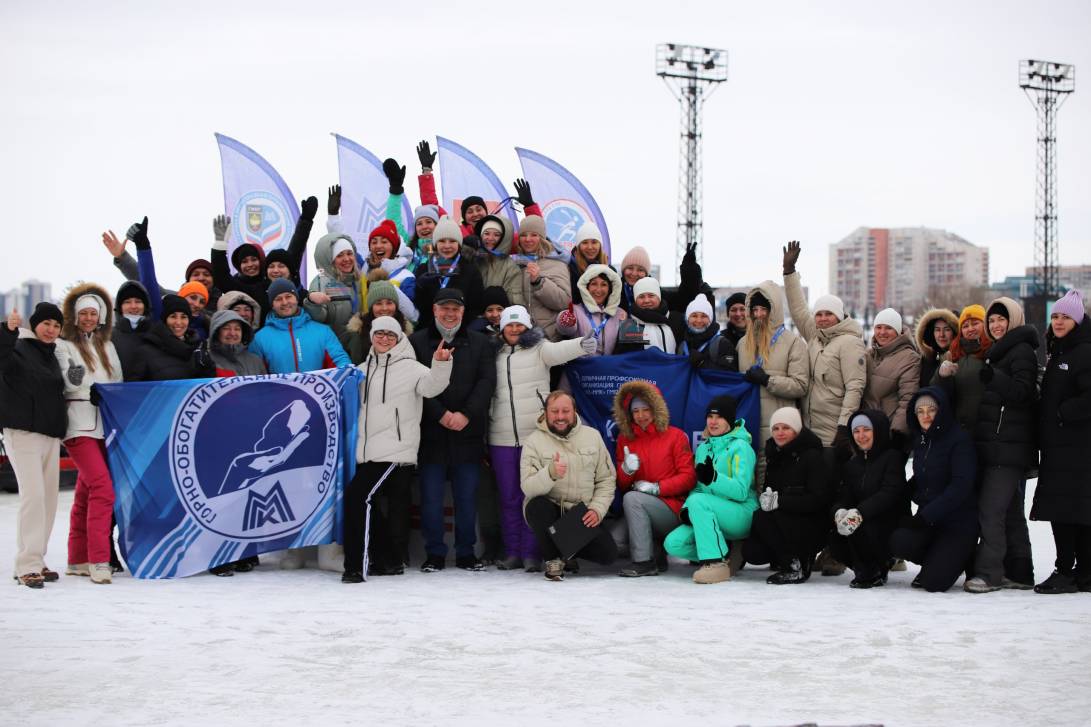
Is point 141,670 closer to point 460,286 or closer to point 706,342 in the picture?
point 460,286

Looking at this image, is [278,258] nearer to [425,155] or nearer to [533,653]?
[425,155]

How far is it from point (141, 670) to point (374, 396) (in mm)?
2953

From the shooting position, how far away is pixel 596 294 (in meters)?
8.76

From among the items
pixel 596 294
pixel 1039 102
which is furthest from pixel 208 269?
pixel 1039 102

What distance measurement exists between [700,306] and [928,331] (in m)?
1.59

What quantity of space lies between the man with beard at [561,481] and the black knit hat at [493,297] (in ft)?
2.85

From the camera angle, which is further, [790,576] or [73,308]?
[790,576]

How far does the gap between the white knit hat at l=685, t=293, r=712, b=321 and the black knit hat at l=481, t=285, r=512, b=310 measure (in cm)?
134

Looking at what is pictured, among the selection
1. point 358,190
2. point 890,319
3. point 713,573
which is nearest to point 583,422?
point 713,573

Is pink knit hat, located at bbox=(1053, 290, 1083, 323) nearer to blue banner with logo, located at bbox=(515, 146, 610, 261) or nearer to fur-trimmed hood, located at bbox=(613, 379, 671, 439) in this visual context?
fur-trimmed hood, located at bbox=(613, 379, 671, 439)

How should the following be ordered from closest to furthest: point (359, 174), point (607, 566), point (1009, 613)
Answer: point (1009, 613) → point (607, 566) → point (359, 174)

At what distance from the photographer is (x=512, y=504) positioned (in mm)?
8258

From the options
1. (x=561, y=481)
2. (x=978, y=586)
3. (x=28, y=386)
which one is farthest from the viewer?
(x=561, y=481)

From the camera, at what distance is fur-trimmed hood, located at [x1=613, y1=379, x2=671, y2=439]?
8117 mm
